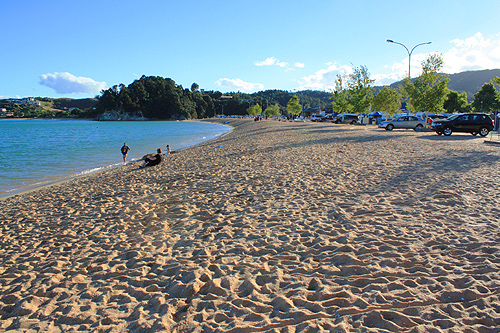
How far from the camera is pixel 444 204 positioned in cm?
636

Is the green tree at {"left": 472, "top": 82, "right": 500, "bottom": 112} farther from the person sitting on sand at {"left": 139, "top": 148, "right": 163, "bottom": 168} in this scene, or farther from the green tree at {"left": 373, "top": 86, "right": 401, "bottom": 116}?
the person sitting on sand at {"left": 139, "top": 148, "right": 163, "bottom": 168}

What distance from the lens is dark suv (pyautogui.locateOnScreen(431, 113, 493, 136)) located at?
77.2ft

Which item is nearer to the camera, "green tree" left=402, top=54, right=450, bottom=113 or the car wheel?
→ the car wheel

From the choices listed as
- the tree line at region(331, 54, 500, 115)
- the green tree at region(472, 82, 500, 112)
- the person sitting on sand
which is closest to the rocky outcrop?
the tree line at region(331, 54, 500, 115)

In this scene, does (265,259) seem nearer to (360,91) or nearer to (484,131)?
(484,131)

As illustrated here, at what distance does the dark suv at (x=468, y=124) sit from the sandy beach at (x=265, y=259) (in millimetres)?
18095

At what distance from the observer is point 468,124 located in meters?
24.0

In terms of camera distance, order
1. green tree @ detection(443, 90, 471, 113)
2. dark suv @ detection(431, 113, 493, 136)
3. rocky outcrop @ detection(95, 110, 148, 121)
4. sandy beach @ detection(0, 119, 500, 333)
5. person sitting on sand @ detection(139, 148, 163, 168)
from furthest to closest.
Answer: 1. rocky outcrop @ detection(95, 110, 148, 121)
2. green tree @ detection(443, 90, 471, 113)
3. dark suv @ detection(431, 113, 493, 136)
4. person sitting on sand @ detection(139, 148, 163, 168)
5. sandy beach @ detection(0, 119, 500, 333)

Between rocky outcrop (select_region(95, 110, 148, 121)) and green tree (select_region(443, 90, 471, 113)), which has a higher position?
rocky outcrop (select_region(95, 110, 148, 121))

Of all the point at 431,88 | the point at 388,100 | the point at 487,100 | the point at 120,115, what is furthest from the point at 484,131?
the point at 120,115

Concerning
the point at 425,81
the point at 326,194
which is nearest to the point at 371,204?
the point at 326,194

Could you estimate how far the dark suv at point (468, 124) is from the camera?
23519 mm

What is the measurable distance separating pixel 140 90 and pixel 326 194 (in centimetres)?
17704

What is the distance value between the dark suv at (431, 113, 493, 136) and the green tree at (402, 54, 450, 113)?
8961 mm
